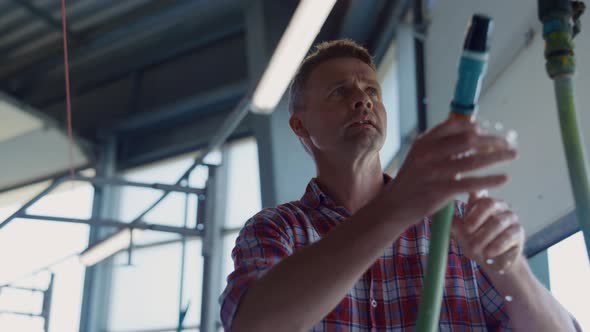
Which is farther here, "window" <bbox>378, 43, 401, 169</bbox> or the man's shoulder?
"window" <bbox>378, 43, 401, 169</bbox>

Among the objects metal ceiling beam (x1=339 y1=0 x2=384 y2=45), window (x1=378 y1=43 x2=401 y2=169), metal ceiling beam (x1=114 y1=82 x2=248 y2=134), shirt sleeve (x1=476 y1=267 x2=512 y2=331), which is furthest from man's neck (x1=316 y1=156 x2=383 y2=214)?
metal ceiling beam (x1=114 y1=82 x2=248 y2=134)

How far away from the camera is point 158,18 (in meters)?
5.33

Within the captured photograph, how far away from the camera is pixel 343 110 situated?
102 cm

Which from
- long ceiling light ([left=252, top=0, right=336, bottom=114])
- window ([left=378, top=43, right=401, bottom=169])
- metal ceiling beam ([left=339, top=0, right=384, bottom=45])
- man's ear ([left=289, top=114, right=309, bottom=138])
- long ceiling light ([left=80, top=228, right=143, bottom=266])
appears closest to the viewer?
man's ear ([left=289, top=114, right=309, bottom=138])

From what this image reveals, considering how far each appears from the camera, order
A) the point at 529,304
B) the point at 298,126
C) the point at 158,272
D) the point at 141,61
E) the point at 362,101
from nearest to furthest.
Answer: the point at 529,304, the point at 362,101, the point at 298,126, the point at 158,272, the point at 141,61

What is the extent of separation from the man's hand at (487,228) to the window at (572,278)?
2.98 ft

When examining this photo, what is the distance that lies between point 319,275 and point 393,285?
1.00ft

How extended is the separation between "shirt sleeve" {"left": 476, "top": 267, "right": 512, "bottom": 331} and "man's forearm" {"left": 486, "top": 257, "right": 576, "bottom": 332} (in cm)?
5

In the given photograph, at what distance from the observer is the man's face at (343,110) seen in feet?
3.23

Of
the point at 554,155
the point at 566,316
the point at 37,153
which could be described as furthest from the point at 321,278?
the point at 37,153

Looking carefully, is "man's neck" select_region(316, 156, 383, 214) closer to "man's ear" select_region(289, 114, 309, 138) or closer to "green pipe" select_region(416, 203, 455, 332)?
"man's ear" select_region(289, 114, 309, 138)

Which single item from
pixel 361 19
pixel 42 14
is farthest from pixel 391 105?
pixel 42 14

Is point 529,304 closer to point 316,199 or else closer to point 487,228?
point 487,228

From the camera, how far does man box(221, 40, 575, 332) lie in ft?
1.68
